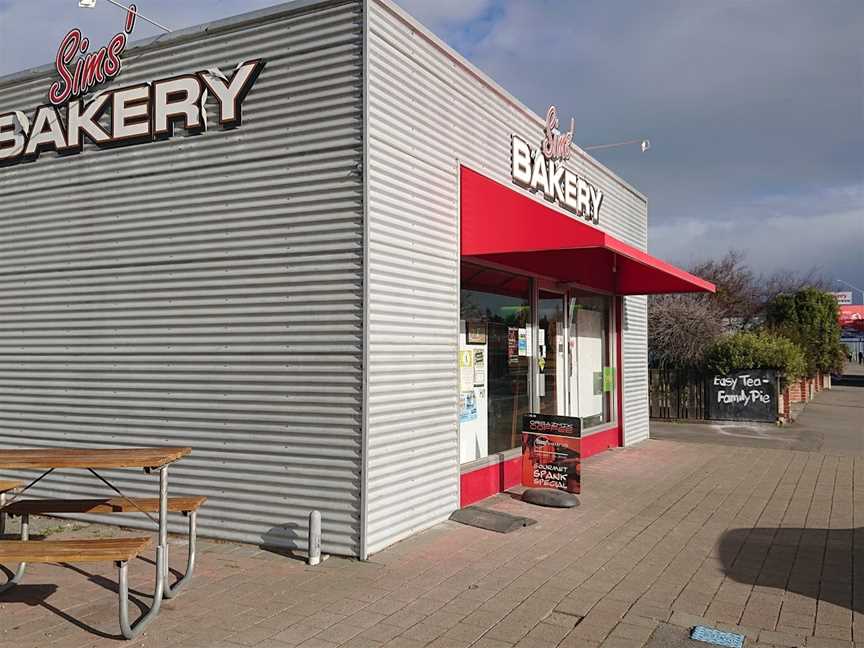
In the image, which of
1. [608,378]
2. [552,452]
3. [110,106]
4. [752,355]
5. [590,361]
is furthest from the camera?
[752,355]

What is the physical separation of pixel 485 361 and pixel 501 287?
3.14 feet

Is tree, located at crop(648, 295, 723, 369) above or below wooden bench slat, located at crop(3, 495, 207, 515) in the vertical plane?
above

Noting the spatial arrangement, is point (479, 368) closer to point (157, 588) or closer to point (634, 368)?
point (157, 588)

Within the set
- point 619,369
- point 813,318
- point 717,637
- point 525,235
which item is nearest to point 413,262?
point 525,235

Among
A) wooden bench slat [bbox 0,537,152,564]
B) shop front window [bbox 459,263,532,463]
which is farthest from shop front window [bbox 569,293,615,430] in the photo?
wooden bench slat [bbox 0,537,152,564]

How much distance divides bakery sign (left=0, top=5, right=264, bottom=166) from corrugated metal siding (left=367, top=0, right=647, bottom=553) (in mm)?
1330

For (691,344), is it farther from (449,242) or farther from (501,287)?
(449,242)

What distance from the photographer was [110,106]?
7.40 m

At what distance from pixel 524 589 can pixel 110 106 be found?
5.95 meters

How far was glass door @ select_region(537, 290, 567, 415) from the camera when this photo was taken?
998cm

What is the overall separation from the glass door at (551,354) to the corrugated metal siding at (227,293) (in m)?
4.28

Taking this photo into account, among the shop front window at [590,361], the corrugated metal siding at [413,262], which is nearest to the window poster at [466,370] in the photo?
the corrugated metal siding at [413,262]

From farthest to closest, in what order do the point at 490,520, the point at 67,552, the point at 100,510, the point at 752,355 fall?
the point at 752,355 → the point at 490,520 → the point at 100,510 → the point at 67,552

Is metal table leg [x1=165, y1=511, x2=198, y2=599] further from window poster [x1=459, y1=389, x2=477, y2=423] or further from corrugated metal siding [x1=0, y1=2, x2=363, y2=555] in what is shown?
window poster [x1=459, y1=389, x2=477, y2=423]
